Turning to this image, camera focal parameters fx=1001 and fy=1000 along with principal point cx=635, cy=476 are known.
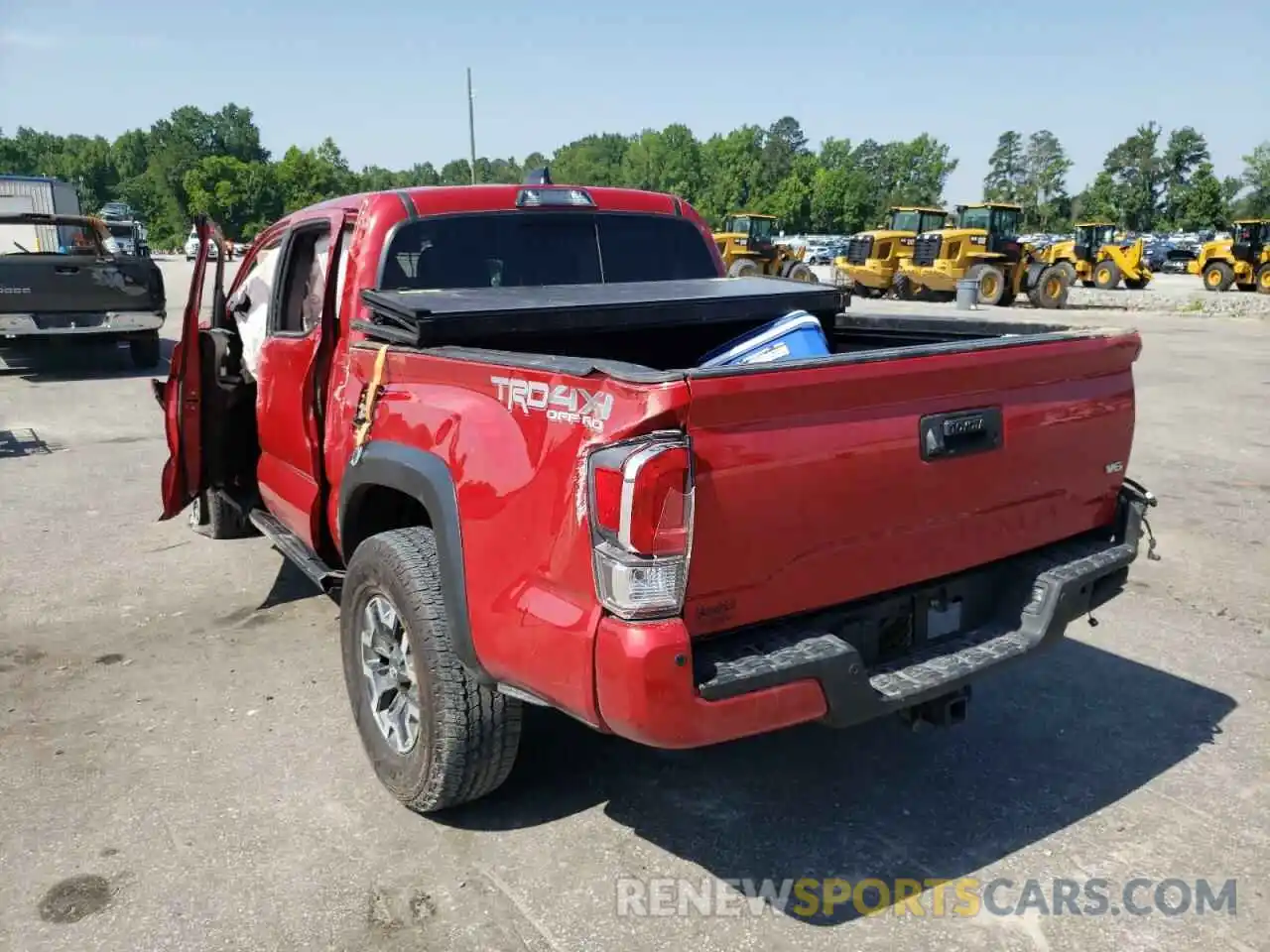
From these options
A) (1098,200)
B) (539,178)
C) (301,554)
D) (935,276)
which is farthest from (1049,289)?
(1098,200)

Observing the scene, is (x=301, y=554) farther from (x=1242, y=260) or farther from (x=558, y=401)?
(x=1242, y=260)

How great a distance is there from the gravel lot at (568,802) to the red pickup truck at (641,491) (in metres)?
0.39

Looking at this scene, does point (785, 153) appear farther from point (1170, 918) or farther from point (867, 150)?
point (1170, 918)

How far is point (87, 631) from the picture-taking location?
501 centimetres

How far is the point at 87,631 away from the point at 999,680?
173 inches

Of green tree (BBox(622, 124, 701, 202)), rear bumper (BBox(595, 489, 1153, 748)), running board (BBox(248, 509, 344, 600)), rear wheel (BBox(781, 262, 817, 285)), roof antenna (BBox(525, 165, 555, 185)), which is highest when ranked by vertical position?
green tree (BBox(622, 124, 701, 202))

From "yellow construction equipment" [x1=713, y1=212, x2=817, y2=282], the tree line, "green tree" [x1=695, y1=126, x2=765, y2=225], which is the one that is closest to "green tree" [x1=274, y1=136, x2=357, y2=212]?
the tree line

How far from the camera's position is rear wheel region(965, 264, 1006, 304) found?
2406cm

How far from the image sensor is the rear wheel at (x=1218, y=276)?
30.1 m

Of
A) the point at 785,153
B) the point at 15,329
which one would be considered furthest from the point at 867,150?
the point at 15,329

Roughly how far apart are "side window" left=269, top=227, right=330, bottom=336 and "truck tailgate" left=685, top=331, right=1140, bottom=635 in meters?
2.56

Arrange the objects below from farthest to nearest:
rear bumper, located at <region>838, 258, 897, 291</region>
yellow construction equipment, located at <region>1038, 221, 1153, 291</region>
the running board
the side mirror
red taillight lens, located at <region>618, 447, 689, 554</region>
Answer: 1. yellow construction equipment, located at <region>1038, 221, 1153, 291</region>
2. rear bumper, located at <region>838, 258, 897, 291</region>
3. the side mirror
4. the running board
5. red taillight lens, located at <region>618, 447, 689, 554</region>

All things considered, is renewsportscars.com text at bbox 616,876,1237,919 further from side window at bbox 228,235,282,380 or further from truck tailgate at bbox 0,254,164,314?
truck tailgate at bbox 0,254,164,314

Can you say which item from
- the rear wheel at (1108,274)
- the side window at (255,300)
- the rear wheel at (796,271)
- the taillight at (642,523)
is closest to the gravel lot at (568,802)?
the taillight at (642,523)
